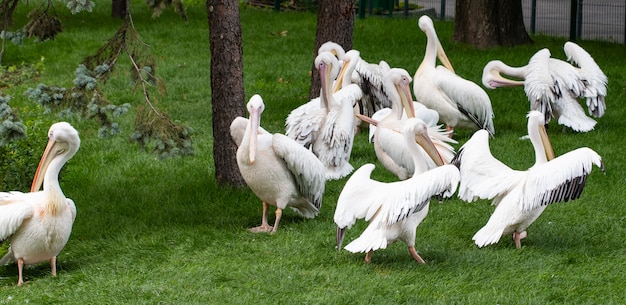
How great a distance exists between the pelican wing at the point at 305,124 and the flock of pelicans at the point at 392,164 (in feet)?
0.04

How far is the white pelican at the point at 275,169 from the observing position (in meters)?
7.04

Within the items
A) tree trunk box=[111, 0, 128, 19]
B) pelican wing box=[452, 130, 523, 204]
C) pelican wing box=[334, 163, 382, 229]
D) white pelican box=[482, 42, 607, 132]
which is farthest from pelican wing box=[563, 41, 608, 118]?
tree trunk box=[111, 0, 128, 19]

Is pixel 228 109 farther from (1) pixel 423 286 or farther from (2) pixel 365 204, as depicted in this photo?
(1) pixel 423 286

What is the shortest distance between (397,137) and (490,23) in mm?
7060

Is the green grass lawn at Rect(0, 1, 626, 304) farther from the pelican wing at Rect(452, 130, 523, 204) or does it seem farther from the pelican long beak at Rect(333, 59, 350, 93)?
the pelican long beak at Rect(333, 59, 350, 93)

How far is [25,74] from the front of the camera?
1320 cm

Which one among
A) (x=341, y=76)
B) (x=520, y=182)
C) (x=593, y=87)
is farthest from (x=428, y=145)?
(x=593, y=87)

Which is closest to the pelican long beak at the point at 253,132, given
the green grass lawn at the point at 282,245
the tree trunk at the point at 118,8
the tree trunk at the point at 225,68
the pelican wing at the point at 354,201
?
the green grass lawn at the point at 282,245

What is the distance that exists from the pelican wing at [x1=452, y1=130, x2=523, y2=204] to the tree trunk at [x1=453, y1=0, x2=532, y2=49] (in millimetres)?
7837

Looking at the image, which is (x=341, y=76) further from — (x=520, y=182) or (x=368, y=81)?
(x=520, y=182)

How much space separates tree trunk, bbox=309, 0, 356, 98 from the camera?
1075 centimetres

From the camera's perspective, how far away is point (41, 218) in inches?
239

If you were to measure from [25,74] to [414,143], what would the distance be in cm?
816

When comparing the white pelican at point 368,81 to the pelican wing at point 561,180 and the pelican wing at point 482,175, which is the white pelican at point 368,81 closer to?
the pelican wing at point 482,175
